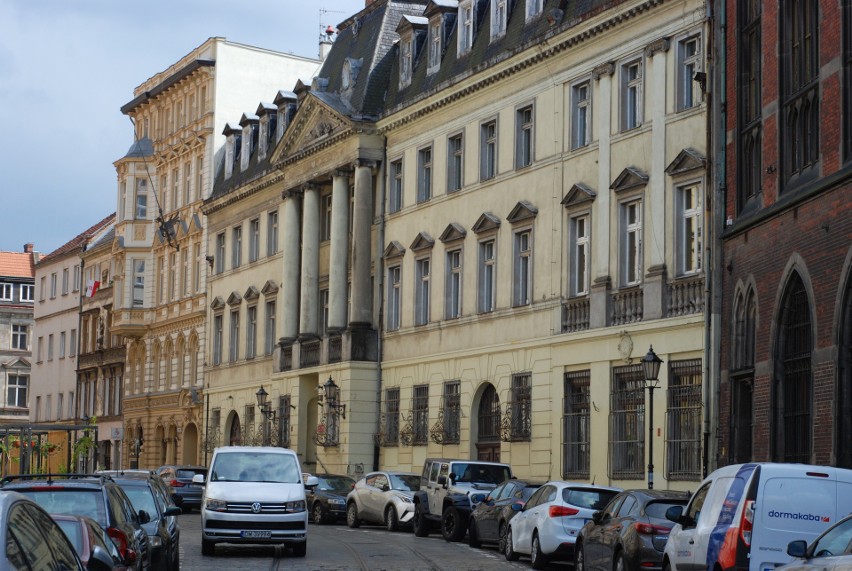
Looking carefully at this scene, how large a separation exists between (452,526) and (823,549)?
2267 cm

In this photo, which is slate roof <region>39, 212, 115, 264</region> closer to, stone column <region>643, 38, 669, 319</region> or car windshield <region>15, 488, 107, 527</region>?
stone column <region>643, 38, 669, 319</region>

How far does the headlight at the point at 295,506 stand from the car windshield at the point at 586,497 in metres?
5.06

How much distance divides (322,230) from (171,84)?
72.2 feet

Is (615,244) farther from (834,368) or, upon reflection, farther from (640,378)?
(834,368)

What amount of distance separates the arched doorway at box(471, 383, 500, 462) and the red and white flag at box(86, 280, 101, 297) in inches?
1722

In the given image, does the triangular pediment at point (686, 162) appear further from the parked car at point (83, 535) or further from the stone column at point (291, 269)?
→ the stone column at point (291, 269)

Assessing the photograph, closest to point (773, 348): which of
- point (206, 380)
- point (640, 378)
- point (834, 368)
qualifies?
point (834, 368)

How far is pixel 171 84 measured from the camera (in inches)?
3019

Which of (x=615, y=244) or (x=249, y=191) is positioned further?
(x=249, y=191)

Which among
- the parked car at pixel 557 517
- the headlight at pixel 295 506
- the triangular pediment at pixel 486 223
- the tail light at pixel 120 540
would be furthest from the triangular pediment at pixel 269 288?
the tail light at pixel 120 540

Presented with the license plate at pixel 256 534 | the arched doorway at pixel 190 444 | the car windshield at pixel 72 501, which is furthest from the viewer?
the arched doorway at pixel 190 444

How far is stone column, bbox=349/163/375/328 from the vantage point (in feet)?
173

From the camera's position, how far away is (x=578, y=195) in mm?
40594

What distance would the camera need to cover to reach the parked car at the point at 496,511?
3094cm
